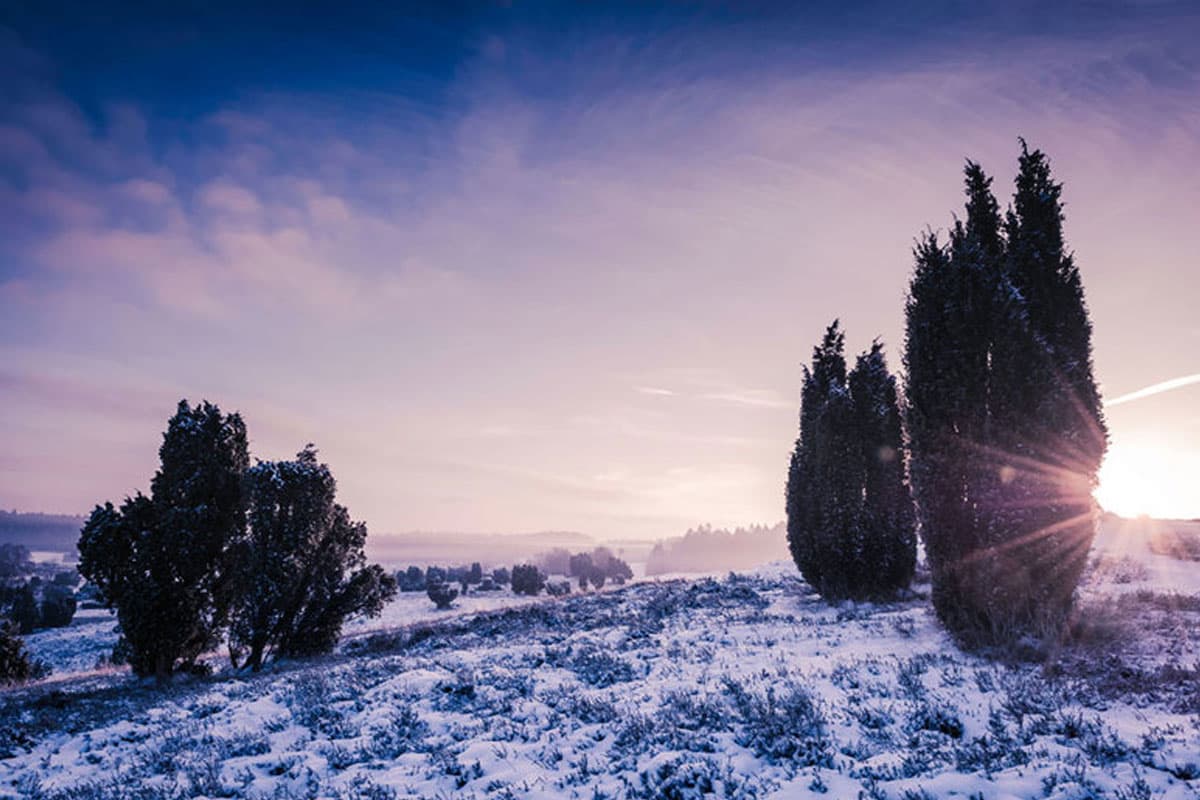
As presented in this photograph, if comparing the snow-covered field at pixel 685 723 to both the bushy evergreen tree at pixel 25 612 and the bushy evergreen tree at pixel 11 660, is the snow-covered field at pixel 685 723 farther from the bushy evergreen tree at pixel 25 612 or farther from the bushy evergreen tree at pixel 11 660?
the bushy evergreen tree at pixel 25 612

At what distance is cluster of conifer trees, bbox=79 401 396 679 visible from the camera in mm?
16719

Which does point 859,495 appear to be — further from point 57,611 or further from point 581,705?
point 57,611

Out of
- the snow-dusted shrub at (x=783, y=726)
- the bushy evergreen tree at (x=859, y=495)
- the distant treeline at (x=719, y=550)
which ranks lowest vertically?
the distant treeline at (x=719, y=550)

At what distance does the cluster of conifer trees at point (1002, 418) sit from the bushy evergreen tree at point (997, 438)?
0.02 meters

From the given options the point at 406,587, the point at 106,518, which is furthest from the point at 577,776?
the point at 406,587

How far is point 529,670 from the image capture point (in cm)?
1213

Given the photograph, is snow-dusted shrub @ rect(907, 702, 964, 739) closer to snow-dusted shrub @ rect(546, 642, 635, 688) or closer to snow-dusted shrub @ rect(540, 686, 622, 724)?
snow-dusted shrub @ rect(540, 686, 622, 724)

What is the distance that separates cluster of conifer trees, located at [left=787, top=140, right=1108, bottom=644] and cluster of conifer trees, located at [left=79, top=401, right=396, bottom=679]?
1782 cm

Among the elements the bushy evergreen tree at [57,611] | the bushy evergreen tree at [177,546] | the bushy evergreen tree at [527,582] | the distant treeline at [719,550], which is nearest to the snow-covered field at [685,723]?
the bushy evergreen tree at [177,546]

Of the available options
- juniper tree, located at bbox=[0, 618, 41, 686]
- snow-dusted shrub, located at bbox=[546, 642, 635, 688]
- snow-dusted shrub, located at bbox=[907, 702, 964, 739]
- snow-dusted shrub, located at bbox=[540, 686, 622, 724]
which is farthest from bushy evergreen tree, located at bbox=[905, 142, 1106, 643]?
juniper tree, located at bbox=[0, 618, 41, 686]

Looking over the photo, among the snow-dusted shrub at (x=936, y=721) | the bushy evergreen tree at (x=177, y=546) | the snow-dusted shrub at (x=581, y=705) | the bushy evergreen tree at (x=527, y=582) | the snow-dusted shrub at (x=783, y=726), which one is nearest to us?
the snow-dusted shrub at (x=783, y=726)

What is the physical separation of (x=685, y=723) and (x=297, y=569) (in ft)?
51.6

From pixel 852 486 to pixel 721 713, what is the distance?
1400cm

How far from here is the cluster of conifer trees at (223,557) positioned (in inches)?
658
